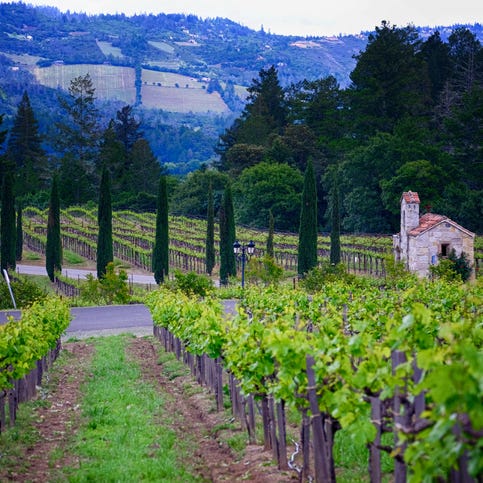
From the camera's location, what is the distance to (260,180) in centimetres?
7275

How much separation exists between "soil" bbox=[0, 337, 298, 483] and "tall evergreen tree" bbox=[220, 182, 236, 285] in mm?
28651

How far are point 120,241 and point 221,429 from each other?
159 feet

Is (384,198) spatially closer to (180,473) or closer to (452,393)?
(180,473)

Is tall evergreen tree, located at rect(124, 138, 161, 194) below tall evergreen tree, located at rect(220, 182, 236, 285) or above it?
above

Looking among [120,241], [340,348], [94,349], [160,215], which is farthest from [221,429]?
[120,241]

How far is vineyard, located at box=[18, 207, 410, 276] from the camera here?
2007 inches

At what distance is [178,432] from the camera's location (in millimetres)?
11805

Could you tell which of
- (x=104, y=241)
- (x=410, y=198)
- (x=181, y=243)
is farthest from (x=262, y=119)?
(x=410, y=198)

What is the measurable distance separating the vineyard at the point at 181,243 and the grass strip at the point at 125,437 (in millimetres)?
30279

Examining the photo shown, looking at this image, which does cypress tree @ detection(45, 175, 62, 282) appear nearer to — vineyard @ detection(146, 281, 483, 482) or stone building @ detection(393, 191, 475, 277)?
stone building @ detection(393, 191, 475, 277)

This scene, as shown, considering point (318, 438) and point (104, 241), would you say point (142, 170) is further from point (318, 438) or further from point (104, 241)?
point (318, 438)

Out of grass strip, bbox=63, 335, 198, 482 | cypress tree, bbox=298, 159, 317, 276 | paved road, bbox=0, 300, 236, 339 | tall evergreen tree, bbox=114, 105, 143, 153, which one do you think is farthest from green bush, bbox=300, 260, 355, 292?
tall evergreen tree, bbox=114, 105, 143, 153

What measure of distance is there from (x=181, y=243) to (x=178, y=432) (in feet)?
161

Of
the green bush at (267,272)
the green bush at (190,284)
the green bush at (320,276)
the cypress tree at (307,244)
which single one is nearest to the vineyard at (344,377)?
the green bush at (190,284)
